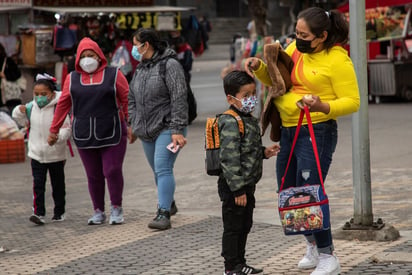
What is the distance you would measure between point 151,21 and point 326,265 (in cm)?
1290

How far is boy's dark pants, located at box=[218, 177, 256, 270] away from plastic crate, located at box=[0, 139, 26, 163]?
8280 mm

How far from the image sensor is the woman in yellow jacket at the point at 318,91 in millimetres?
6566

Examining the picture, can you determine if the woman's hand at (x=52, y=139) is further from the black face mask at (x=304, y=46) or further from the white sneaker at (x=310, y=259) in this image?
the black face mask at (x=304, y=46)

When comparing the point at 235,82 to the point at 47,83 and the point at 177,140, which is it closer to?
the point at 177,140

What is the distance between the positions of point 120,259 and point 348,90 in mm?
2307

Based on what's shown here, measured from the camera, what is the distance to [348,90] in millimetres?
6559

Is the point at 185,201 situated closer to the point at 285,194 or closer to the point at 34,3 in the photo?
the point at 285,194

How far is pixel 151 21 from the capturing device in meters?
19.2

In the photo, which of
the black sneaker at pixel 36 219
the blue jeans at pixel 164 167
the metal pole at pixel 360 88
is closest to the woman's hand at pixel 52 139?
the black sneaker at pixel 36 219

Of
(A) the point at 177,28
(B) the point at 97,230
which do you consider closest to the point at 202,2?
(A) the point at 177,28

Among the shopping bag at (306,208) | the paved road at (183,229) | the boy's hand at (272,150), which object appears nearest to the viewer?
the shopping bag at (306,208)

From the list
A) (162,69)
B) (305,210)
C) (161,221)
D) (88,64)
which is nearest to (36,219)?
(161,221)

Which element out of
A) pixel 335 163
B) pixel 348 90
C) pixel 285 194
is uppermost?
pixel 348 90

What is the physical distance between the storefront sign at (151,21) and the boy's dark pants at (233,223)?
12280mm
